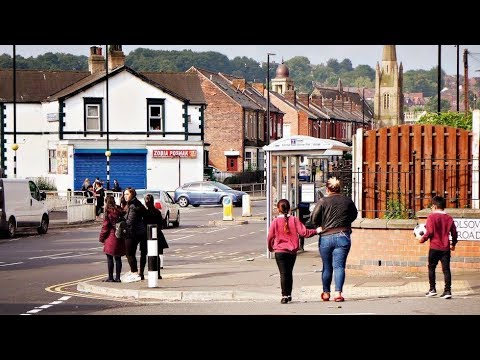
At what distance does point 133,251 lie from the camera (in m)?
21.4

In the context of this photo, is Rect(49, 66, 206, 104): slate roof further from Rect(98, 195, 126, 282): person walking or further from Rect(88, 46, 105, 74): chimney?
Rect(98, 195, 126, 282): person walking

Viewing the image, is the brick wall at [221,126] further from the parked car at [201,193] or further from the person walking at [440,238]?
the person walking at [440,238]

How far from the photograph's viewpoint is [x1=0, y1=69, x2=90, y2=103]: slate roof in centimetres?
7206

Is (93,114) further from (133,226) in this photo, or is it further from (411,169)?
(411,169)

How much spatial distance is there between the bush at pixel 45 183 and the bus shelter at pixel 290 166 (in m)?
42.9

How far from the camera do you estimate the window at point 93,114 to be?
68750 mm

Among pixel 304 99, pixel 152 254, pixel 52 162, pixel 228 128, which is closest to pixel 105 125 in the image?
pixel 52 162

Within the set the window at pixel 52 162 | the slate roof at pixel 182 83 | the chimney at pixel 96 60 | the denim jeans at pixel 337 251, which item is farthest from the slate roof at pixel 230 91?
the denim jeans at pixel 337 251

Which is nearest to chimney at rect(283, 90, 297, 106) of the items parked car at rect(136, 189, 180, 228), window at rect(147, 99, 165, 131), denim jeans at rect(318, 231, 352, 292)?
window at rect(147, 99, 165, 131)

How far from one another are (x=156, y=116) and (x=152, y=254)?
50.4 m

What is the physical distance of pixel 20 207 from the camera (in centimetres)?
3706
